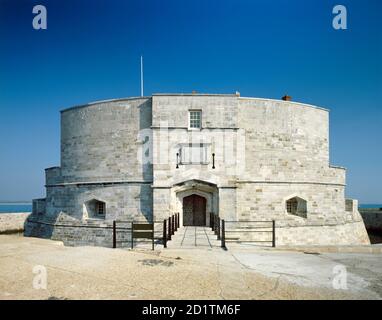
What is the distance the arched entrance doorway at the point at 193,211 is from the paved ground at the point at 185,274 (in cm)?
807

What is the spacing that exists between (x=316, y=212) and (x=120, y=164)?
1214 centimetres

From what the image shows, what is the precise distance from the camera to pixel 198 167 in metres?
15.8

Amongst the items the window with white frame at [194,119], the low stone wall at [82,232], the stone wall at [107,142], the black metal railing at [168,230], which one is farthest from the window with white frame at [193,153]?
the low stone wall at [82,232]

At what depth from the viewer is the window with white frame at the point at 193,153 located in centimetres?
1573

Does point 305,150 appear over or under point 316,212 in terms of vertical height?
over

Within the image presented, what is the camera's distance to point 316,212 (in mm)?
17328

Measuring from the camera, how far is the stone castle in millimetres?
15773

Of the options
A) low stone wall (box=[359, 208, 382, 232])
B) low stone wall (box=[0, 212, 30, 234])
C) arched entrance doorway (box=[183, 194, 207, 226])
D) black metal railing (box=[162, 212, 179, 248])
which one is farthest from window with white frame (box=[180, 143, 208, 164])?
low stone wall (box=[359, 208, 382, 232])

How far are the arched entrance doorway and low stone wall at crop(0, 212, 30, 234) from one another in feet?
67.8

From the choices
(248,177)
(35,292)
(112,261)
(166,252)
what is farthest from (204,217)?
(35,292)

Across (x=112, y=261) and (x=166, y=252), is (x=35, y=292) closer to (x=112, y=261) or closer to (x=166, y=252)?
(x=112, y=261)

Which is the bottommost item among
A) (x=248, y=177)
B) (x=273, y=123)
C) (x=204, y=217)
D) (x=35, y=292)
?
(x=204, y=217)

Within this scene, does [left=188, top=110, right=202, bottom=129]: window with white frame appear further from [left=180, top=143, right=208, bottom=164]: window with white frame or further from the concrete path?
the concrete path

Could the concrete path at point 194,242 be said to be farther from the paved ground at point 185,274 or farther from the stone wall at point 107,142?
the stone wall at point 107,142
